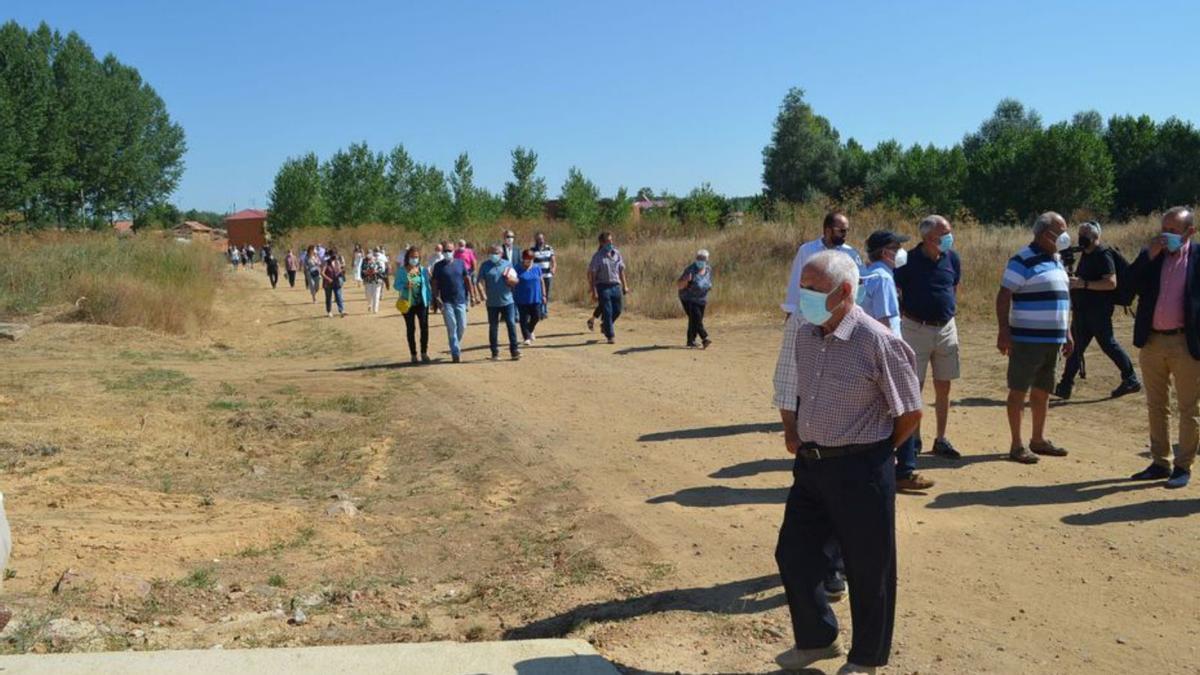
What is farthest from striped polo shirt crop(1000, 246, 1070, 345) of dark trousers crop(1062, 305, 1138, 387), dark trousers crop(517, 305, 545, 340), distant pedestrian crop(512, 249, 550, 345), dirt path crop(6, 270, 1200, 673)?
dark trousers crop(517, 305, 545, 340)

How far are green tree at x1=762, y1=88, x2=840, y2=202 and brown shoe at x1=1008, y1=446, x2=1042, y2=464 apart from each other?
2204 inches

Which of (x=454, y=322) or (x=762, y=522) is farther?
(x=454, y=322)

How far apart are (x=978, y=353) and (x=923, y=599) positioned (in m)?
9.84

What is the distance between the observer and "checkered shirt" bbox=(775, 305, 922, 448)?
13.5ft

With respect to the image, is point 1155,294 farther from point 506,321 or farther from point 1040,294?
point 506,321

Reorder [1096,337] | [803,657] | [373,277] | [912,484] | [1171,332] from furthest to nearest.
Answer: [373,277] → [1096,337] → [912,484] → [1171,332] → [803,657]

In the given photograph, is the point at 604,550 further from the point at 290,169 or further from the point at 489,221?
the point at 290,169

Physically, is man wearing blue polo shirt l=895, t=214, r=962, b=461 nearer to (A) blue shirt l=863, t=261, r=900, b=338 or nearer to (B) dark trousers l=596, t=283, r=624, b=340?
(A) blue shirt l=863, t=261, r=900, b=338

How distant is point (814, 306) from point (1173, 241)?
417cm

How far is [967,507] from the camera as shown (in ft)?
22.4

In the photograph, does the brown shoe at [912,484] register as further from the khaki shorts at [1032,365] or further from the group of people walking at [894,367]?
the khaki shorts at [1032,365]

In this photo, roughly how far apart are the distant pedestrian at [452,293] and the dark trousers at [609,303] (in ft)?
8.21

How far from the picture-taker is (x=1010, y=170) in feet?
173

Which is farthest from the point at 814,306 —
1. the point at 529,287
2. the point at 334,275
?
the point at 334,275
